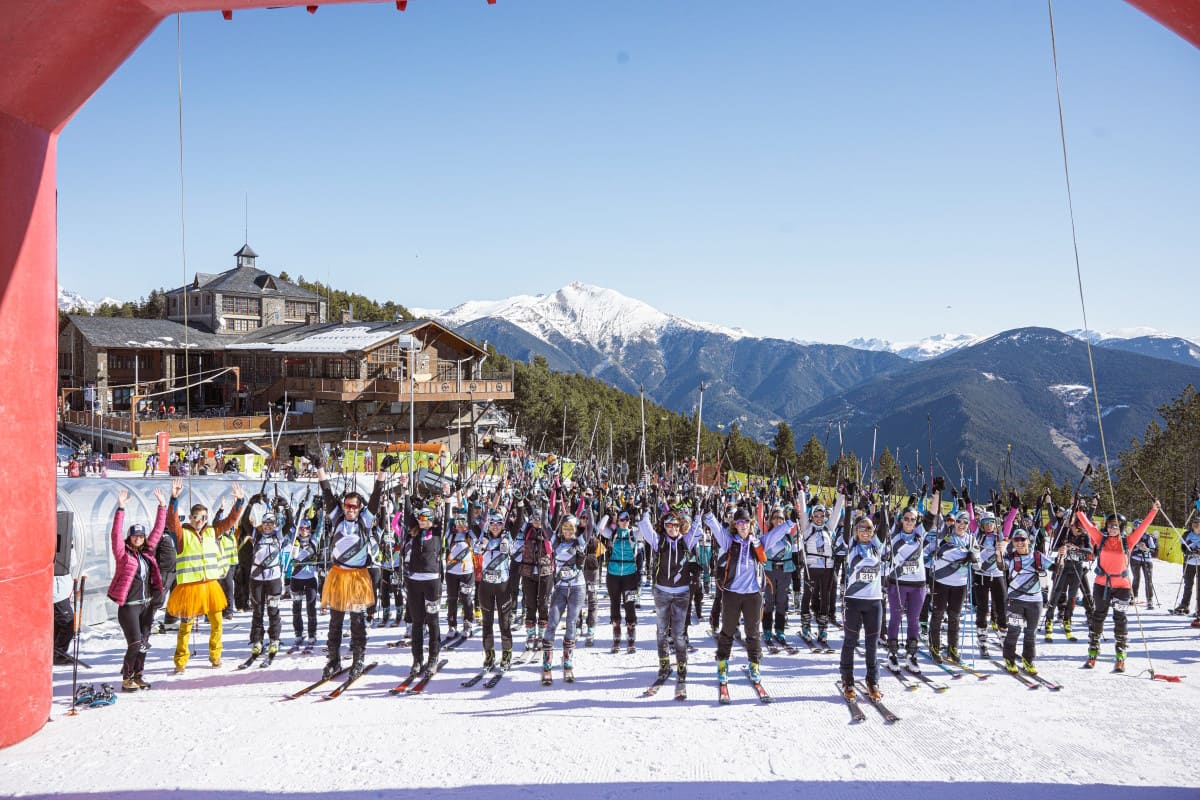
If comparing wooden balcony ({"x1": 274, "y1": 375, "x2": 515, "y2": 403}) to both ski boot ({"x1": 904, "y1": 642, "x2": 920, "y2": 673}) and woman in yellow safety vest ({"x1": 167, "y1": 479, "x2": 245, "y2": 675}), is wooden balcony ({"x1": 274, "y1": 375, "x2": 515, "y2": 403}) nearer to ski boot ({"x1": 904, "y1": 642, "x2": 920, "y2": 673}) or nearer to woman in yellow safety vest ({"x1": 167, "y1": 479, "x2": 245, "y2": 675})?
woman in yellow safety vest ({"x1": 167, "y1": 479, "x2": 245, "y2": 675})

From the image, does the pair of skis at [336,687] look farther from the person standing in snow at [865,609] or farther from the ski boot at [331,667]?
the person standing in snow at [865,609]

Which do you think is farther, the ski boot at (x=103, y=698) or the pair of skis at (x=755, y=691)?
Result: the pair of skis at (x=755, y=691)

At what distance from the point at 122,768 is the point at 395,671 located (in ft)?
11.3

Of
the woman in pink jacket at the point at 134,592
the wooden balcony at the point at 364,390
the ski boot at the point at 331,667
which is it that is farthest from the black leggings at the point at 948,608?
the wooden balcony at the point at 364,390

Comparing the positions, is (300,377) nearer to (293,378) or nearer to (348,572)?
(293,378)

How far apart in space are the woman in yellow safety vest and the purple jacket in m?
0.25

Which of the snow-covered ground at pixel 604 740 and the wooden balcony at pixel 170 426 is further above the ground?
the wooden balcony at pixel 170 426

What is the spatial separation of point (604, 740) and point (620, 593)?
4.12m

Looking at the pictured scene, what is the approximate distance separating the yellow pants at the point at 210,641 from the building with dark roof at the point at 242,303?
4944 centimetres

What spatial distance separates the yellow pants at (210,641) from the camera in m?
9.35

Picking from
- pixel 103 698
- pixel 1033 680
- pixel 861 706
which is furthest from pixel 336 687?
pixel 1033 680

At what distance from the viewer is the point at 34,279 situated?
696 centimetres

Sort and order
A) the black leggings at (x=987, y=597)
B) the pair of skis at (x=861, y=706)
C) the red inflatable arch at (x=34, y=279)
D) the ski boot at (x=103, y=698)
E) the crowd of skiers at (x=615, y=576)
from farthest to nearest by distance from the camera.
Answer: the black leggings at (x=987, y=597) < the crowd of skiers at (x=615, y=576) < the ski boot at (x=103, y=698) < the pair of skis at (x=861, y=706) < the red inflatable arch at (x=34, y=279)

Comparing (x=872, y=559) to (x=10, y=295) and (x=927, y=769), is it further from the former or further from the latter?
(x=10, y=295)
